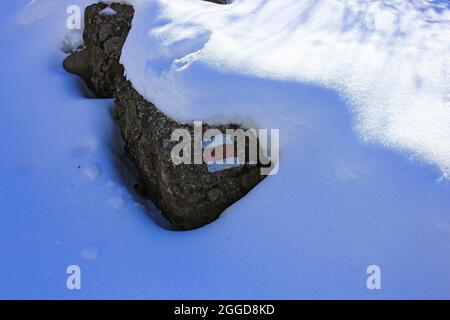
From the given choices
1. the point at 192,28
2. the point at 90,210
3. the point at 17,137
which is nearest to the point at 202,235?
the point at 90,210

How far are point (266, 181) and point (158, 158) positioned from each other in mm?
736

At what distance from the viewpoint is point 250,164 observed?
→ 2.71 meters

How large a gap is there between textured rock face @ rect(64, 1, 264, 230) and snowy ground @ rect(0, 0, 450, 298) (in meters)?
0.13

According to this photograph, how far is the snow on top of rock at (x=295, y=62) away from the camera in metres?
2.58

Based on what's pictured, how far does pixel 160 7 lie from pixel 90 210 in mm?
1632

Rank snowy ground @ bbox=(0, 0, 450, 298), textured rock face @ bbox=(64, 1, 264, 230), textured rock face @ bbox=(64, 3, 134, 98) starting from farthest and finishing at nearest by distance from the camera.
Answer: textured rock face @ bbox=(64, 3, 134, 98) → textured rock face @ bbox=(64, 1, 264, 230) → snowy ground @ bbox=(0, 0, 450, 298)

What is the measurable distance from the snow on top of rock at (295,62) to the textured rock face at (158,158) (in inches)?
5.6

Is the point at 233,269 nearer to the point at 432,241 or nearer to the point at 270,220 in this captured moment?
the point at 270,220

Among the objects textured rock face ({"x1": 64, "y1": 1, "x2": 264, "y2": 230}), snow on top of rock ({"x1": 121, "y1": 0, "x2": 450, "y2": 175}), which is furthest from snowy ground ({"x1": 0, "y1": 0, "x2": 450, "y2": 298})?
textured rock face ({"x1": 64, "y1": 1, "x2": 264, "y2": 230})

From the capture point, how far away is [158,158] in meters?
2.84

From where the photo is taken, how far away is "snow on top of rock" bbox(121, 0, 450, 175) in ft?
8.46

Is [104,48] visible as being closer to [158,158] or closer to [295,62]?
[158,158]

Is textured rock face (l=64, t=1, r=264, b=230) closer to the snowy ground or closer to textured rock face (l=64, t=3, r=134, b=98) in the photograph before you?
textured rock face (l=64, t=3, r=134, b=98)

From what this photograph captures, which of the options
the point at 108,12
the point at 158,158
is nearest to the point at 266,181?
the point at 158,158
